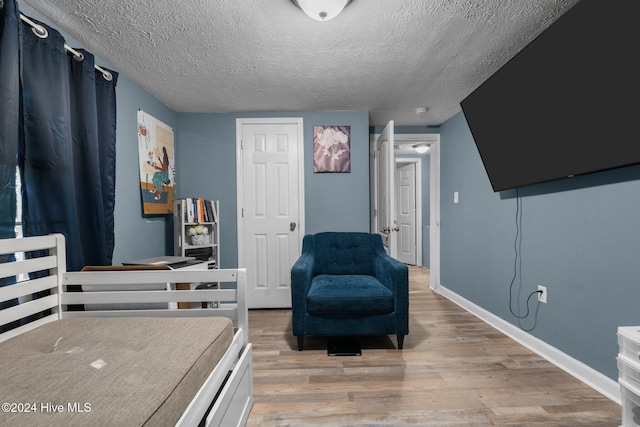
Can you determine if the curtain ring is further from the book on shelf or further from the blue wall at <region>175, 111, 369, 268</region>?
the blue wall at <region>175, 111, 369, 268</region>

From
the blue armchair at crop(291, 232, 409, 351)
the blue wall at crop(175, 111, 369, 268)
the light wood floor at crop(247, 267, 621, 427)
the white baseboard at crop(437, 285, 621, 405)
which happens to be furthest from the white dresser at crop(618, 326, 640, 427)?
the blue wall at crop(175, 111, 369, 268)

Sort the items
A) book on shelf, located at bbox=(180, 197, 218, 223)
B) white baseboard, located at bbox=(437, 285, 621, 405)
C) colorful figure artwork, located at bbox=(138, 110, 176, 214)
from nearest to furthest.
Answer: white baseboard, located at bbox=(437, 285, 621, 405) → colorful figure artwork, located at bbox=(138, 110, 176, 214) → book on shelf, located at bbox=(180, 197, 218, 223)

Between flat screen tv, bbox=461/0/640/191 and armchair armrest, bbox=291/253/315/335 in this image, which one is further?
armchair armrest, bbox=291/253/315/335

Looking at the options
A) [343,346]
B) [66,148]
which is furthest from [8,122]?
[343,346]

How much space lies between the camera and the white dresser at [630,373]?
1182 millimetres

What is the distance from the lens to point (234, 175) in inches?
125

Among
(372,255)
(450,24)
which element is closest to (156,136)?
(372,255)

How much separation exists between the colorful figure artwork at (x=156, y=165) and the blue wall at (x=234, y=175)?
21cm

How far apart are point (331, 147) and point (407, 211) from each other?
10.8 feet

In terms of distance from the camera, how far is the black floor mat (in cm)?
209

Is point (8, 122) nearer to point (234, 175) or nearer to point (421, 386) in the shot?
point (234, 175)

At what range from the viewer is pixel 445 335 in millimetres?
2412

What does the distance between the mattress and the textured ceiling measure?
159cm

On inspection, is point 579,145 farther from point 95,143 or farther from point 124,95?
point 124,95
